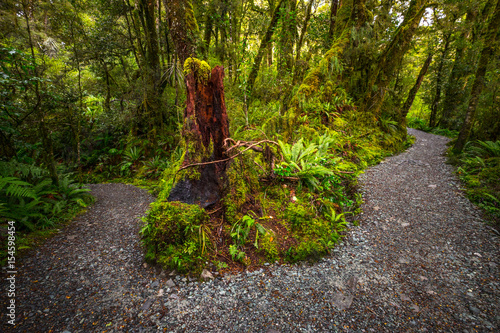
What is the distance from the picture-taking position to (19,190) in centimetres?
339

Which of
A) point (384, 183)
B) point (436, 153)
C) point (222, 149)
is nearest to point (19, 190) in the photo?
point (222, 149)

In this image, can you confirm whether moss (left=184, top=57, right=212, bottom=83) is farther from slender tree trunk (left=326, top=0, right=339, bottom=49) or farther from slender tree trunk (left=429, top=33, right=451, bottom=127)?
slender tree trunk (left=429, top=33, right=451, bottom=127)

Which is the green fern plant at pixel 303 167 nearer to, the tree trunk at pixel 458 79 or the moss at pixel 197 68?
the moss at pixel 197 68

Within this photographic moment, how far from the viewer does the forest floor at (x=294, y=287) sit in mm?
2119

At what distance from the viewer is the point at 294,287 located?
2574mm

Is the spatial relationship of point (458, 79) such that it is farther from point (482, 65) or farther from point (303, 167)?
point (303, 167)

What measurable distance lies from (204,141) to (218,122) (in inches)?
15.7

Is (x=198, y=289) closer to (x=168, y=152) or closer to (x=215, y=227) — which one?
(x=215, y=227)

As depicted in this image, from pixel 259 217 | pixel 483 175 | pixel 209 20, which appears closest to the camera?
pixel 259 217

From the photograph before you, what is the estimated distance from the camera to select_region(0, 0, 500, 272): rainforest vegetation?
3184mm

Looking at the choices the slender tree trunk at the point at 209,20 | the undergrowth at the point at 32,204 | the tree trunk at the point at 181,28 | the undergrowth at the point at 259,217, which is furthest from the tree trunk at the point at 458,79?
the undergrowth at the point at 32,204

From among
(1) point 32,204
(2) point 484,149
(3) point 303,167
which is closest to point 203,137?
(3) point 303,167

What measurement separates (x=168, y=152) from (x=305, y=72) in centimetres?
682

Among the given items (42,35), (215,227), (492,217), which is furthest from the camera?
(42,35)
